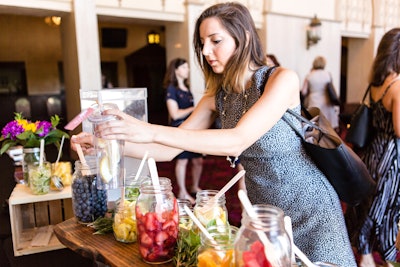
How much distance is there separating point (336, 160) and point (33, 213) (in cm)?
161

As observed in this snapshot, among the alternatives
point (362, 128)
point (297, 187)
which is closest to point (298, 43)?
point (362, 128)

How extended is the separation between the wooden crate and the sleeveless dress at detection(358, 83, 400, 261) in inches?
73.6

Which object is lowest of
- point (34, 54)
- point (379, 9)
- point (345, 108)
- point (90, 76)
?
point (345, 108)

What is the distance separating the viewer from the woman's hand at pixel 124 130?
3.30ft

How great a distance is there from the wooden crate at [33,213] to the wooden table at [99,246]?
52 cm

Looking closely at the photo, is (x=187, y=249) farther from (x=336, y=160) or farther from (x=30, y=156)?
(x=30, y=156)

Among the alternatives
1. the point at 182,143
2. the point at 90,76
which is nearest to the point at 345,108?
the point at 90,76

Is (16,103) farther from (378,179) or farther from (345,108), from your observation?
(378,179)

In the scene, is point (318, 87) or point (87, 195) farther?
point (318, 87)

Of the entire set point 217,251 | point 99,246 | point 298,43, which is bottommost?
point 99,246

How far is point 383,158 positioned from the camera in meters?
2.35

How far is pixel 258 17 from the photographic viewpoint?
23.3 ft

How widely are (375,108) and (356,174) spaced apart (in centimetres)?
113

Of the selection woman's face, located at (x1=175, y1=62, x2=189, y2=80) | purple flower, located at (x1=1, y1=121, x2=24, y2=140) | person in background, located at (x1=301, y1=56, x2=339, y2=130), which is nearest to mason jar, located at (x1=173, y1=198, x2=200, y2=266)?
purple flower, located at (x1=1, y1=121, x2=24, y2=140)
